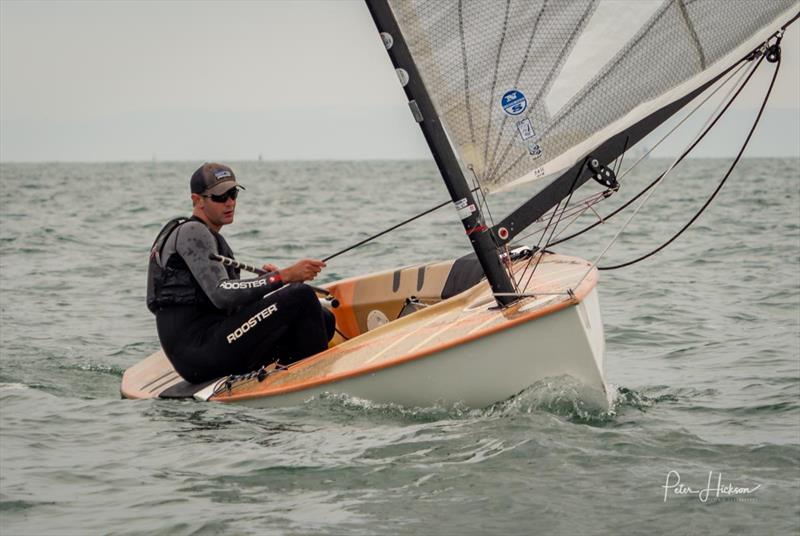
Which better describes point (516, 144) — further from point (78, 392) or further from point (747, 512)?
point (78, 392)

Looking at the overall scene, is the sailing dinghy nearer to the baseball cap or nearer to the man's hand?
the man's hand

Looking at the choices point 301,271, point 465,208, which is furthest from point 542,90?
point 301,271

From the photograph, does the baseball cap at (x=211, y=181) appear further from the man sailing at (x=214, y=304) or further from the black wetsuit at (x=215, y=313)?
the black wetsuit at (x=215, y=313)

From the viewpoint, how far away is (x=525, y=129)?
4691mm

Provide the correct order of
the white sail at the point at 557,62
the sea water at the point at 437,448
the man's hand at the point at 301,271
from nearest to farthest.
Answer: the sea water at the point at 437,448 < the white sail at the point at 557,62 < the man's hand at the point at 301,271

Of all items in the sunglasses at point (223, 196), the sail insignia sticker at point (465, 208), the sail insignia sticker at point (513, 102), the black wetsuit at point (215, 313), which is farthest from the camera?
the sunglasses at point (223, 196)

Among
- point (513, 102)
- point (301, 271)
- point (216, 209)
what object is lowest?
point (301, 271)

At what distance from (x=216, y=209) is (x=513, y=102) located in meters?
1.65

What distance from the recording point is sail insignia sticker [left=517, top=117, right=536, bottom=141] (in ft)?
15.4

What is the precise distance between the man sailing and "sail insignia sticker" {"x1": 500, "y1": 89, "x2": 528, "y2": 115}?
122 cm

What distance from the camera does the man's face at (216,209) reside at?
541cm

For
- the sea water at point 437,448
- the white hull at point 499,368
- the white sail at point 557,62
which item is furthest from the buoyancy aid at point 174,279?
the white sail at point 557,62

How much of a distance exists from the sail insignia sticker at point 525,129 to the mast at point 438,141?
34 centimetres

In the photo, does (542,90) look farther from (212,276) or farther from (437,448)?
(212,276)
